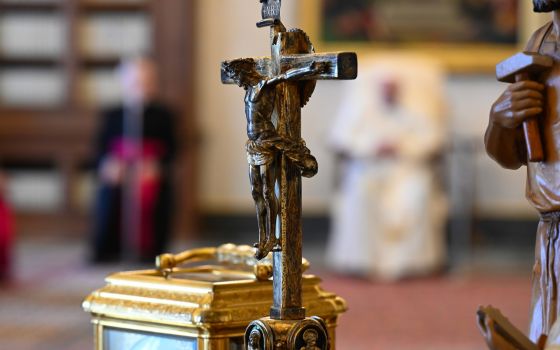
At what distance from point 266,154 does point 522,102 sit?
0.50 m

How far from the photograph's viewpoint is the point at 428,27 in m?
12.0

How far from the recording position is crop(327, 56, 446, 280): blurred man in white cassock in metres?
9.66

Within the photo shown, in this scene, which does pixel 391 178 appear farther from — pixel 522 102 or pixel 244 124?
pixel 522 102

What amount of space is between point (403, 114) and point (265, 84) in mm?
8057

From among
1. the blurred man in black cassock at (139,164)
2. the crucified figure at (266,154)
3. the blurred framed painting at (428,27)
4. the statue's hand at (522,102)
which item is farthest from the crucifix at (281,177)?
the blurred framed painting at (428,27)

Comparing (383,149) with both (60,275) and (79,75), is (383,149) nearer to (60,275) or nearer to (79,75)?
(60,275)

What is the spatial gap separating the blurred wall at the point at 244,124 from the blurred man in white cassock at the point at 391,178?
5.99 ft

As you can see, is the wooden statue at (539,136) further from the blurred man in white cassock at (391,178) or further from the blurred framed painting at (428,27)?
the blurred framed painting at (428,27)

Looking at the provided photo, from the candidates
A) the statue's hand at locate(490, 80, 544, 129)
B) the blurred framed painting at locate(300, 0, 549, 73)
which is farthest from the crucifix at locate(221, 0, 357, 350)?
the blurred framed painting at locate(300, 0, 549, 73)

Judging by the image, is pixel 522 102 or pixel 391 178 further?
pixel 391 178

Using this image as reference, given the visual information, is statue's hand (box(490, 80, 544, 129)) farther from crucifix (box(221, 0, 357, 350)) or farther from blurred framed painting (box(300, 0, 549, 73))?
blurred framed painting (box(300, 0, 549, 73))

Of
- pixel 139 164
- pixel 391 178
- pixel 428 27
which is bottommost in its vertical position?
pixel 391 178

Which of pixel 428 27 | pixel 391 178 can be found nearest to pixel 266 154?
pixel 391 178

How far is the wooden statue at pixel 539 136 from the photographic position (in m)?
2.12
